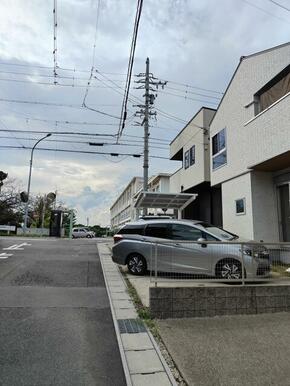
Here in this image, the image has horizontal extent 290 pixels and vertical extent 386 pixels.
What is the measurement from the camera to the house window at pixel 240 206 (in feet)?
47.1

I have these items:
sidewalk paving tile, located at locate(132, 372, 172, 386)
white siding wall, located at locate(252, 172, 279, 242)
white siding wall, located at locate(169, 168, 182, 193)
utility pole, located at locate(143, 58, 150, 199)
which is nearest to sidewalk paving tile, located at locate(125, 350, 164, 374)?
sidewalk paving tile, located at locate(132, 372, 172, 386)

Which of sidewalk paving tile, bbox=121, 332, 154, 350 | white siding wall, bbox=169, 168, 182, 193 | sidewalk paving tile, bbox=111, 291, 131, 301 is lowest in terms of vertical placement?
sidewalk paving tile, bbox=121, 332, 154, 350

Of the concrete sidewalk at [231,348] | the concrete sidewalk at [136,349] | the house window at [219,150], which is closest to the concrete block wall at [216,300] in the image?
the concrete sidewalk at [231,348]

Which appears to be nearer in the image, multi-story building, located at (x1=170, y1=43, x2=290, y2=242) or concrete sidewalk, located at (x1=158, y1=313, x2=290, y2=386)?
concrete sidewalk, located at (x1=158, y1=313, x2=290, y2=386)

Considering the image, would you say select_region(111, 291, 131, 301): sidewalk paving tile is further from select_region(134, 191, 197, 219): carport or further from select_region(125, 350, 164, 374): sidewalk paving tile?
select_region(134, 191, 197, 219): carport

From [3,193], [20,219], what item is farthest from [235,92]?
[20,219]

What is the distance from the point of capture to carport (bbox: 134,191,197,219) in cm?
1836

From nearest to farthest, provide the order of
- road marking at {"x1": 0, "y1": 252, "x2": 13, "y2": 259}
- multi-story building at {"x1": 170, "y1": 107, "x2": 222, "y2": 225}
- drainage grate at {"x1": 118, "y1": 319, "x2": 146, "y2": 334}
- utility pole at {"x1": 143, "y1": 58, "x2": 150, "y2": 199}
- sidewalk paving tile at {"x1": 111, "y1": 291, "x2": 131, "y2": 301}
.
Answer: drainage grate at {"x1": 118, "y1": 319, "x2": 146, "y2": 334} < sidewalk paving tile at {"x1": 111, "y1": 291, "x2": 131, "y2": 301} < road marking at {"x1": 0, "y1": 252, "x2": 13, "y2": 259} < multi-story building at {"x1": 170, "y1": 107, "x2": 222, "y2": 225} < utility pole at {"x1": 143, "y1": 58, "x2": 150, "y2": 199}

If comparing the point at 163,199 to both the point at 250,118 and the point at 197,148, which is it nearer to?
the point at 197,148

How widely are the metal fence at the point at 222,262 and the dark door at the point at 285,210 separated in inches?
222

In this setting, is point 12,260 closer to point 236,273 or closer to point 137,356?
point 236,273

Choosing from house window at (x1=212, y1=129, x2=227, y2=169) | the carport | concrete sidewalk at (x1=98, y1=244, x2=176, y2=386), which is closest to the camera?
concrete sidewalk at (x1=98, y1=244, x2=176, y2=386)

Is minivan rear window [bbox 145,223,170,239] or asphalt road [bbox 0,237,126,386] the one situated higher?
minivan rear window [bbox 145,223,170,239]

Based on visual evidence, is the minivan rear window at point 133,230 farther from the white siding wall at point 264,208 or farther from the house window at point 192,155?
the house window at point 192,155
